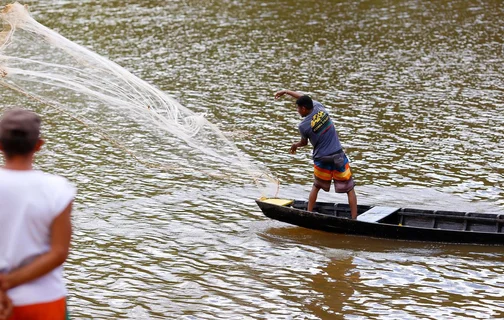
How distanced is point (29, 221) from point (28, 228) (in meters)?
0.04

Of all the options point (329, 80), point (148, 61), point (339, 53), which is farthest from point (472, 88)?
point (148, 61)

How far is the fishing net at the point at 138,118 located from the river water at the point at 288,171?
13.6 inches

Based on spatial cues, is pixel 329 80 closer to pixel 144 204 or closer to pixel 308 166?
pixel 308 166

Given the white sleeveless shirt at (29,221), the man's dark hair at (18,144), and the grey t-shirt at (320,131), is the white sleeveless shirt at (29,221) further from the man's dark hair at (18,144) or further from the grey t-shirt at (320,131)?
the grey t-shirt at (320,131)

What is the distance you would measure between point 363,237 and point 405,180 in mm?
2707

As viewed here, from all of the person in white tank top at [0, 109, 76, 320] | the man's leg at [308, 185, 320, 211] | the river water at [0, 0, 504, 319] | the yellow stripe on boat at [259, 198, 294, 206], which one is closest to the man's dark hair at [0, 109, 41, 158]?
the person in white tank top at [0, 109, 76, 320]

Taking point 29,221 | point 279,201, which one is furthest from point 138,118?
point 29,221

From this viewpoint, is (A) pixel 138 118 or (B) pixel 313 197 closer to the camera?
(B) pixel 313 197

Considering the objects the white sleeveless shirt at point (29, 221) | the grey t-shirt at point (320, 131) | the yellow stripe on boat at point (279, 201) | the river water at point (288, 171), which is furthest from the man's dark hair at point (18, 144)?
the yellow stripe on boat at point (279, 201)

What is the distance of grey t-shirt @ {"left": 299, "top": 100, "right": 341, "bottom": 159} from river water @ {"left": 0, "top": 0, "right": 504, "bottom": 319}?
122 cm

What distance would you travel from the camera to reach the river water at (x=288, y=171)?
9.24 meters

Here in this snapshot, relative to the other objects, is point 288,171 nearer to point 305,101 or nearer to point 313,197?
point 313,197

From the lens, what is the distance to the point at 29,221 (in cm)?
427

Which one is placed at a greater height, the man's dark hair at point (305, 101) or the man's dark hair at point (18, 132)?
the man's dark hair at point (305, 101)
